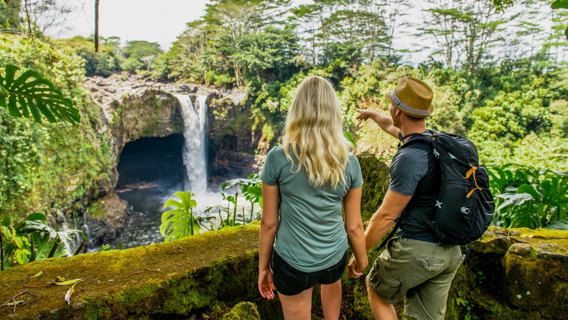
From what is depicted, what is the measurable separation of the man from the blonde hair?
262 mm

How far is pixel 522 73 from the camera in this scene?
13023 millimetres

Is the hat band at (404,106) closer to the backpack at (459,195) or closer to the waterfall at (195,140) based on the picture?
the backpack at (459,195)

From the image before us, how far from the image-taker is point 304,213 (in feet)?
3.61

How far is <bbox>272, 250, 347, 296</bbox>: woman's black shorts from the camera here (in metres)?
1.11

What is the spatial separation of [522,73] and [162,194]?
809 inches

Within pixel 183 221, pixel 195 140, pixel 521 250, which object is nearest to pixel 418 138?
pixel 521 250

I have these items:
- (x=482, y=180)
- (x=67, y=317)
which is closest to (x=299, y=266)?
(x=482, y=180)

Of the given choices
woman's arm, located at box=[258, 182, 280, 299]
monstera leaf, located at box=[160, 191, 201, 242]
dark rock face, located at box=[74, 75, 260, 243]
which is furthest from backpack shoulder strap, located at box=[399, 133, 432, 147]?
dark rock face, located at box=[74, 75, 260, 243]

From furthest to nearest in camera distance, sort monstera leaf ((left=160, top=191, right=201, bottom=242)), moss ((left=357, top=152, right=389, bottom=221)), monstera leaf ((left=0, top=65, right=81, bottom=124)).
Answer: monstera leaf ((left=160, top=191, right=201, bottom=242)) → moss ((left=357, top=152, right=389, bottom=221)) → monstera leaf ((left=0, top=65, right=81, bottom=124))

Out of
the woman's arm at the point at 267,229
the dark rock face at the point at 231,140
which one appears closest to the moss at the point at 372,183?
the woman's arm at the point at 267,229

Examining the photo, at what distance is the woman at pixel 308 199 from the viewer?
106cm

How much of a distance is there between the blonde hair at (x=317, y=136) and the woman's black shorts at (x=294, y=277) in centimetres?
37

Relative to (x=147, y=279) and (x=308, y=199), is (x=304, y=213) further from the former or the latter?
(x=147, y=279)

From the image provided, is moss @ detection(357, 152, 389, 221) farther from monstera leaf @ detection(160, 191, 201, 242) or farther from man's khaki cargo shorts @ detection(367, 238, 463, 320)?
monstera leaf @ detection(160, 191, 201, 242)
